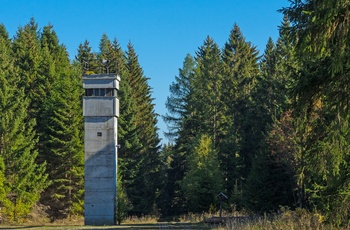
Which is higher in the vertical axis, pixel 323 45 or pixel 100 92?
pixel 100 92

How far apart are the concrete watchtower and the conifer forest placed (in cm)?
144

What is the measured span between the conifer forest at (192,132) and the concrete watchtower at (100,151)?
1.44 meters

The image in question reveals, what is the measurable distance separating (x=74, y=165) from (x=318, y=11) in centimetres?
4078

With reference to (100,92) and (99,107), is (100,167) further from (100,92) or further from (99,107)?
(100,92)

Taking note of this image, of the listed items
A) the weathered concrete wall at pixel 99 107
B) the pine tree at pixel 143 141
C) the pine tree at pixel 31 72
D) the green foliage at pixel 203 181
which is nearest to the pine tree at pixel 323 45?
the weathered concrete wall at pixel 99 107

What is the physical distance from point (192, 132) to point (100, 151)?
25.4 m

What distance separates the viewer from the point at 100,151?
36969 mm

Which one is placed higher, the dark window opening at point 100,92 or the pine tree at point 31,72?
the pine tree at point 31,72

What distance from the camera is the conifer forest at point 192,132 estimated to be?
13977 mm

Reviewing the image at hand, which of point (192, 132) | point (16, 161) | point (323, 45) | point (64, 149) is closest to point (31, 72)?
point (64, 149)

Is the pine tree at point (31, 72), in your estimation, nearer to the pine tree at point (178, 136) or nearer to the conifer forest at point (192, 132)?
the conifer forest at point (192, 132)

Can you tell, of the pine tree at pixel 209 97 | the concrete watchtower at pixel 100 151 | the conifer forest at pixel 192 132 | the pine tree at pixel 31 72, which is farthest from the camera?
the pine tree at pixel 209 97

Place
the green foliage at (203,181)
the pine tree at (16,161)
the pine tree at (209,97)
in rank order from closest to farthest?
the pine tree at (16,161), the green foliage at (203,181), the pine tree at (209,97)

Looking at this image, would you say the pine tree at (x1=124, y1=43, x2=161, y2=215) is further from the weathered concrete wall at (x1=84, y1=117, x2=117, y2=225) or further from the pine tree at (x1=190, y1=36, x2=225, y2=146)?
the weathered concrete wall at (x1=84, y1=117, x2=117, y2=225)
